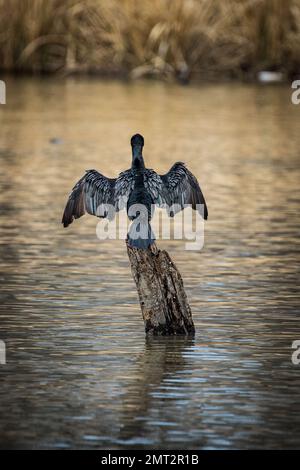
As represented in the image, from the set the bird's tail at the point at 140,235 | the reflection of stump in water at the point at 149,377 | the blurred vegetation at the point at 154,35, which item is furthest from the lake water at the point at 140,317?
the blurred vegetation at the point at 154,35

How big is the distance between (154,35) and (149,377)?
86.6 ft

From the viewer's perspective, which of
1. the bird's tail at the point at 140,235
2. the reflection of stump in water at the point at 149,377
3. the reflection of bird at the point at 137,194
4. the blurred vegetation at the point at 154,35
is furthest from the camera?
the blurred vegetation at the point at 154,35

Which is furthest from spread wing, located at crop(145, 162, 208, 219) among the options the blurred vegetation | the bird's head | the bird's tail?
the blurred vegetation

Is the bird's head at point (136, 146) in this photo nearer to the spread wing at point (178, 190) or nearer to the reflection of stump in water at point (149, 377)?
the spread wing at point (178, 190)

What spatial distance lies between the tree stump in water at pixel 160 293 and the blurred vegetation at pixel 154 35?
24.7 meters

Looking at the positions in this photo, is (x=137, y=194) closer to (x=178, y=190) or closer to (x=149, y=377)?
(x=178, y=190)

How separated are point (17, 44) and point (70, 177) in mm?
16029

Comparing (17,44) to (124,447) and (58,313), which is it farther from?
(124,447)

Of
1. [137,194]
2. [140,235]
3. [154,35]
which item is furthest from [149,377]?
[154,35]

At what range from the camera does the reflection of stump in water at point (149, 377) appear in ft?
29.8

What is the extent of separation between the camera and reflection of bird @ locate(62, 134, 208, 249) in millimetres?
10938

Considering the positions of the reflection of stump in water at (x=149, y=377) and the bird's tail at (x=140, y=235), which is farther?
the bird's tail at (x=140, y=235)

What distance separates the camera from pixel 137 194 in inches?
435

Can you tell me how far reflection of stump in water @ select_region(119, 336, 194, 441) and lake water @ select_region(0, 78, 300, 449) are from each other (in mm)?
14
